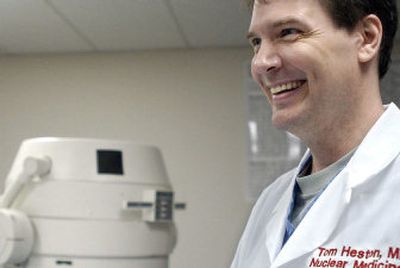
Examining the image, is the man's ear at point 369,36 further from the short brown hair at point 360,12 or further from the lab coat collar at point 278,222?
the lab coat collar at point 278,222

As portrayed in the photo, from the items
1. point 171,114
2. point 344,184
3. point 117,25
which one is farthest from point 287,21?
point 171,114

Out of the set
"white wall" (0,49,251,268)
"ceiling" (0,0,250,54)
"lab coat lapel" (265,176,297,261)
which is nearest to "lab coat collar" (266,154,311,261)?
"lab coat lapel" (265,176,297,261)

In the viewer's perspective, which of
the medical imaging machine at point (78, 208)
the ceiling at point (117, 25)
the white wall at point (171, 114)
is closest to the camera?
the medical imaging machine at point (78, 208)

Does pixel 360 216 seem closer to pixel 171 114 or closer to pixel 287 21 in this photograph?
pixel 287 21

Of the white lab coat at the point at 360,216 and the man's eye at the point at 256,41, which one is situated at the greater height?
the man's eye at the point at 256,41

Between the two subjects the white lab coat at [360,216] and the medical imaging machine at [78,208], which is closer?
the white lab coat at [360,216]

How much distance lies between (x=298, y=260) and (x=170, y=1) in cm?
155

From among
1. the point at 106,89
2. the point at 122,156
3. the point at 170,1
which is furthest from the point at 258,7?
the point at 106,89

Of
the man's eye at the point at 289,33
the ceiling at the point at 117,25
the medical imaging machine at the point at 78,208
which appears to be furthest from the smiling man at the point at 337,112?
the ceiling at the point at 117,25

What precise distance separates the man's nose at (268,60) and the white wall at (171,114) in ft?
5.82

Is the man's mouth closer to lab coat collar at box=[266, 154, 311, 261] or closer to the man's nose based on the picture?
the man's nose

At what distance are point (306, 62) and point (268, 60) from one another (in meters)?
0.07

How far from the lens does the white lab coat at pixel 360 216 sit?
2.43 feet

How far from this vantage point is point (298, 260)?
2.66 feet
